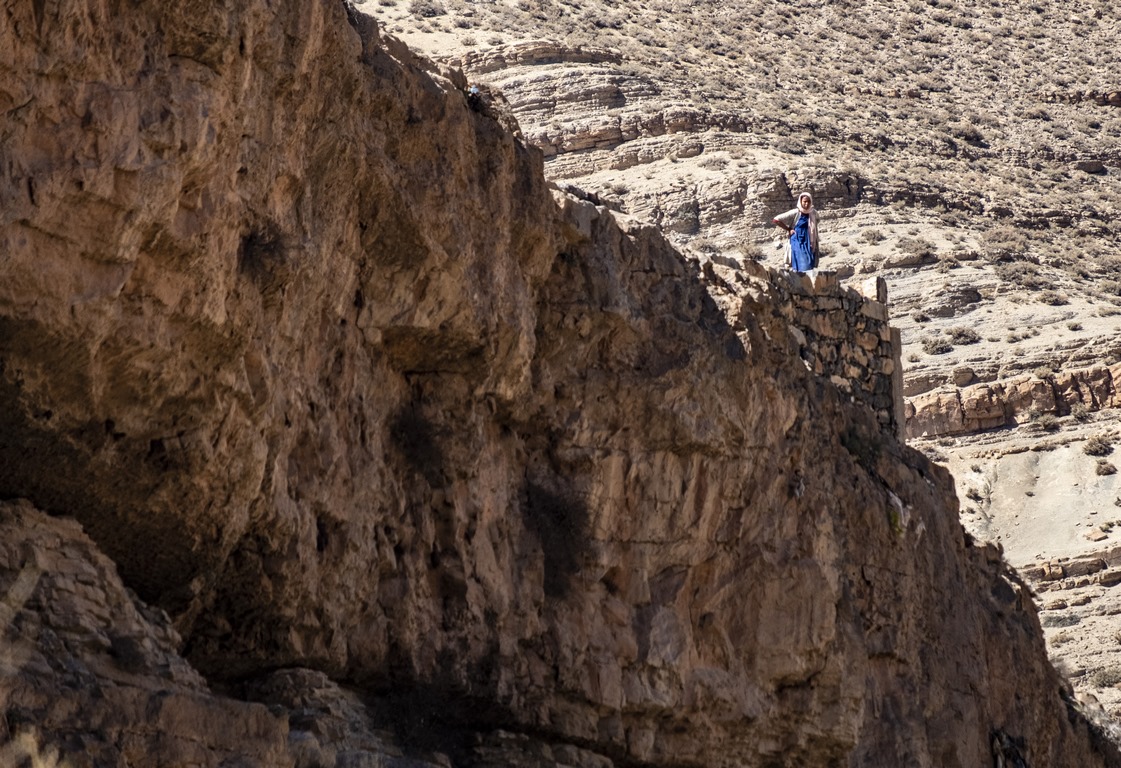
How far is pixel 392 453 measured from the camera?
11.7m

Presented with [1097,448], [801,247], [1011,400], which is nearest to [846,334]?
[801,247]

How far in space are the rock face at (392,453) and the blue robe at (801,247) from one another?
9.93 feet

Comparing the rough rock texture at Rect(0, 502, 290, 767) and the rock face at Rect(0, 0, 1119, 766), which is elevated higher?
the rock face at Rect(0, 0, 1119, 766)

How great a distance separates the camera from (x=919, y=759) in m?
15.8

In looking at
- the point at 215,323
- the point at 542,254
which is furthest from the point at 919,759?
the point at 215,323

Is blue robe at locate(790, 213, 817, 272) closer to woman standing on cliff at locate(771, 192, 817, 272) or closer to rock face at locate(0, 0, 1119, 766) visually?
woman standing on cliff at locate(771, 192, 817, 272)

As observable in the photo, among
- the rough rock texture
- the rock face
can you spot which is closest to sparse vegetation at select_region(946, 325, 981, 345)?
the rock face

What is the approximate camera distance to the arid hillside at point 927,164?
40.7 metres

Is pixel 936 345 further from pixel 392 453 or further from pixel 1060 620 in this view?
pixel 392 453

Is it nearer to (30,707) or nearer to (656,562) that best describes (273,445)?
(30,707)

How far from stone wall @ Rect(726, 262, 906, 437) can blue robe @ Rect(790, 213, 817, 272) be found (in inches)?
22.7

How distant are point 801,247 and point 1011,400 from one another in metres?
22.9

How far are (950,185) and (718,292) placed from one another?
35.3 metres

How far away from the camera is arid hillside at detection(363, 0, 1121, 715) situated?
40719 millimetres
